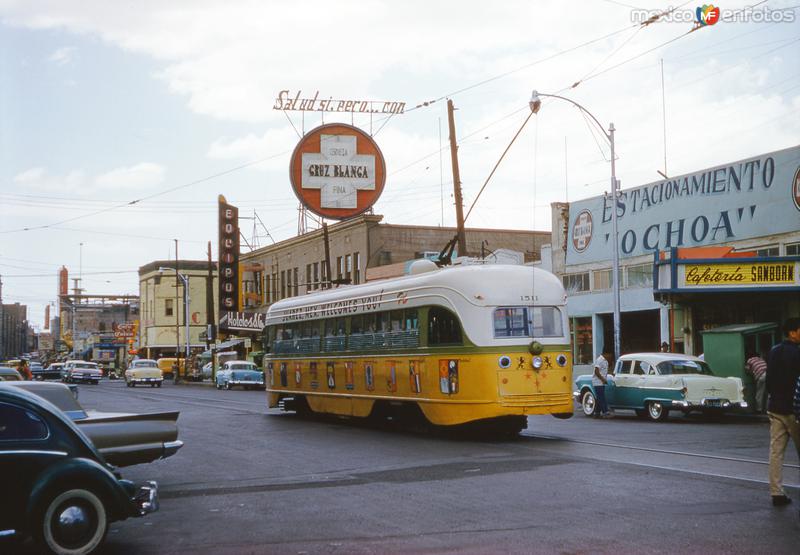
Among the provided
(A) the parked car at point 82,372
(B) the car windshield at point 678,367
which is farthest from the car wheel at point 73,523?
(A) the parked car at point 82,372

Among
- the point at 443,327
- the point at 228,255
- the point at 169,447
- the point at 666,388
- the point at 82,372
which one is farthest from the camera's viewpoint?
the point at 228,255

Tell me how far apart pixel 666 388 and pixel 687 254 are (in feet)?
21.7

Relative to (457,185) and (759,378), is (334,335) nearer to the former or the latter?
(457,185)

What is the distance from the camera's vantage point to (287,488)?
39.8 feet

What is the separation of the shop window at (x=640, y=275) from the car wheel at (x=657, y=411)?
41.3 feet

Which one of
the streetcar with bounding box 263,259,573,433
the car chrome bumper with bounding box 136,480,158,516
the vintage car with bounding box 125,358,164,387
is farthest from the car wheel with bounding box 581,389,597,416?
the vintage car with bounding box 125,358,164,387

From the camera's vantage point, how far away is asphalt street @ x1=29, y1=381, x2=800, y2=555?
28.1ft

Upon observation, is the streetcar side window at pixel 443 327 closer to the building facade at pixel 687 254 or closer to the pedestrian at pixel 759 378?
the pedestrian at pixel 759 378

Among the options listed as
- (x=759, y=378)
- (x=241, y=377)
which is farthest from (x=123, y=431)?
(x=241, y=377)

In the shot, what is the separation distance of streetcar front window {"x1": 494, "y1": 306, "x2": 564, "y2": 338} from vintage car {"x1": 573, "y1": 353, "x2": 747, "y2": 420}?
6.27 m

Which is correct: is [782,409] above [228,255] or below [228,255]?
below

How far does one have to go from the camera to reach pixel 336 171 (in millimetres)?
46156

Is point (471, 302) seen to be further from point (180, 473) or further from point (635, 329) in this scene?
point (635, 329)

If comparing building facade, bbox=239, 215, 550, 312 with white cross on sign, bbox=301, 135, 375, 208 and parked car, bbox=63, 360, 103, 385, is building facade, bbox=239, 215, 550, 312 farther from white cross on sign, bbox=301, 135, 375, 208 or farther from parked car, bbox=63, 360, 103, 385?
parked car, bbox=63, 360, 103, 385
